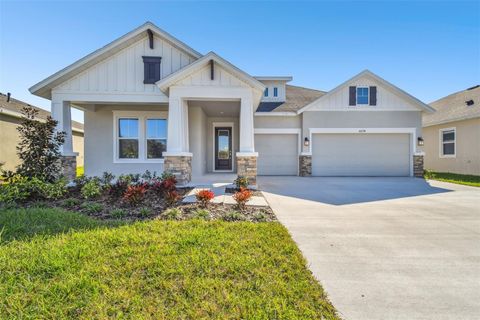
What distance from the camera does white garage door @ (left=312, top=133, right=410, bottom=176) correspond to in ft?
40.5

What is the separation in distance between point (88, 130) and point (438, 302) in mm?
11569

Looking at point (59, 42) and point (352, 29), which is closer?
point (59, 42)

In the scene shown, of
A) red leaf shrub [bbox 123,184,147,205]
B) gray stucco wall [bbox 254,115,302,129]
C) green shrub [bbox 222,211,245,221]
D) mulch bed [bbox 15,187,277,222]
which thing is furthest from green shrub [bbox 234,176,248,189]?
gray stucco wall [bbox 254,115,302,129]

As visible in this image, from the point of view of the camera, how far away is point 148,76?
346 inches

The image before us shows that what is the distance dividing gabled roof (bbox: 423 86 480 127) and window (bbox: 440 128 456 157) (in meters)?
0.74

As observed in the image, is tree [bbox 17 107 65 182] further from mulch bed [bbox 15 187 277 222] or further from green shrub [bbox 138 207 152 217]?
green shrub [bbox 138 207 152 217]

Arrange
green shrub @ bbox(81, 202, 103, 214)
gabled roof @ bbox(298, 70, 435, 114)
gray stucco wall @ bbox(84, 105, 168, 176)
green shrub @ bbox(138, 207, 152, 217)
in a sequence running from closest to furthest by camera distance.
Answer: green shrub @ bbox(138, 207, 152, 217) → green shrub @ bbox(81, 202, 103, 214) → gray stucco wall @ bbox(84, 105, 168, 176) → gabled roof @ bbox(298, 70, 435, 114)

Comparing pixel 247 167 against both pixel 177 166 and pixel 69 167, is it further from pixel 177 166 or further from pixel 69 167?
pixel 69 167

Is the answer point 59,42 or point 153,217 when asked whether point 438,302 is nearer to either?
point 153,217

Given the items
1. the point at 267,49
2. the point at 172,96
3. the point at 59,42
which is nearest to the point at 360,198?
the point at 172,96

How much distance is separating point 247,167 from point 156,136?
4.74 m

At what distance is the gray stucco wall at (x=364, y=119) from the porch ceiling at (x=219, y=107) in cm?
414

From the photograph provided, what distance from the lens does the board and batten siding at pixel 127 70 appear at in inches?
Result: 337

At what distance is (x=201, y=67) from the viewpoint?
7.39 metres
